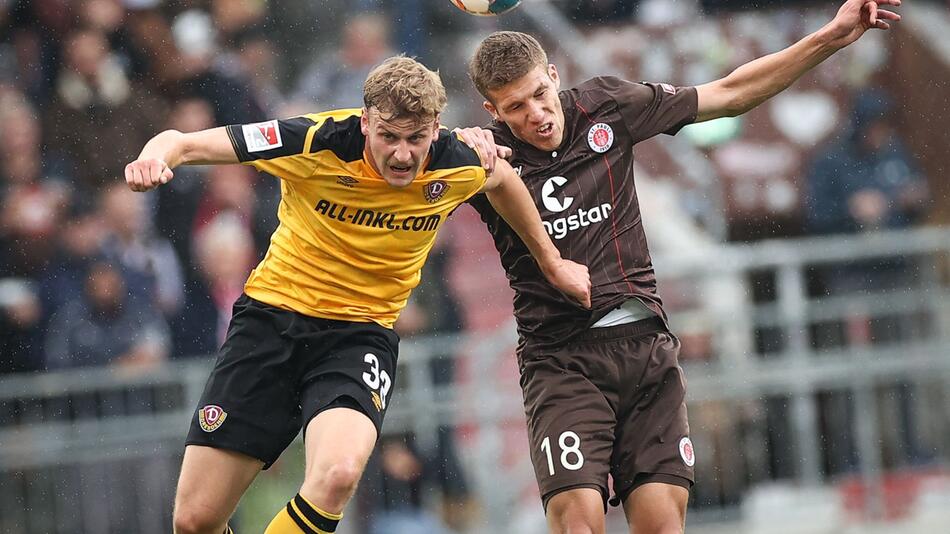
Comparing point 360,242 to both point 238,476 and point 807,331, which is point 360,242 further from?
point 807,331

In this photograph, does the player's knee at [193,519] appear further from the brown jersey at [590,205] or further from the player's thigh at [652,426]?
the player's thigh at [652,426]

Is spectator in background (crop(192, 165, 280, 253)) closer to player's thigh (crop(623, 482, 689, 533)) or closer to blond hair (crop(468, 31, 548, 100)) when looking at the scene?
blond hair (crop(468, 31, 548, 100))

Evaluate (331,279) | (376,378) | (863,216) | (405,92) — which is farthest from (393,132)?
(863,216)

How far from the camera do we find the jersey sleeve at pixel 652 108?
557 cm

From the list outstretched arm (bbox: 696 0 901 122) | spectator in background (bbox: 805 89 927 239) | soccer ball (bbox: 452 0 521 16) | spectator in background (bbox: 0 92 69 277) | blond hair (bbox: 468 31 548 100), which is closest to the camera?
blond hair (bbox: 468 31 548 100)

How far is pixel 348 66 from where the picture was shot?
32.6 ft

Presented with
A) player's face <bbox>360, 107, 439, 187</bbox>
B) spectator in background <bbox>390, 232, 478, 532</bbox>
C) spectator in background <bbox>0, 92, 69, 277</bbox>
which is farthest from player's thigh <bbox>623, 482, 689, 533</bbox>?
spectator in background <bbox>0, 92, 69, 277</bbox>

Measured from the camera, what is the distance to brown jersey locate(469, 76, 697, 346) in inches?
214

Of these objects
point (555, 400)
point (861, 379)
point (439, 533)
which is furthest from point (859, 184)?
point (555, 400)

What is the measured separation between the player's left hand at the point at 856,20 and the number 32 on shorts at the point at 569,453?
1.83 meters

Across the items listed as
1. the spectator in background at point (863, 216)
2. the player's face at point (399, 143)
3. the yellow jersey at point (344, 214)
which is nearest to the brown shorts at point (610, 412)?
the yellow jersey at point (344, 214)

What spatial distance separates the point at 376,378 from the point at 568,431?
734 millimetres

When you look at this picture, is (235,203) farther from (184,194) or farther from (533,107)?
(533,107)

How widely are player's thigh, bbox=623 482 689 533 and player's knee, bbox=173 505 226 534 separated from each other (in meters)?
1.54
